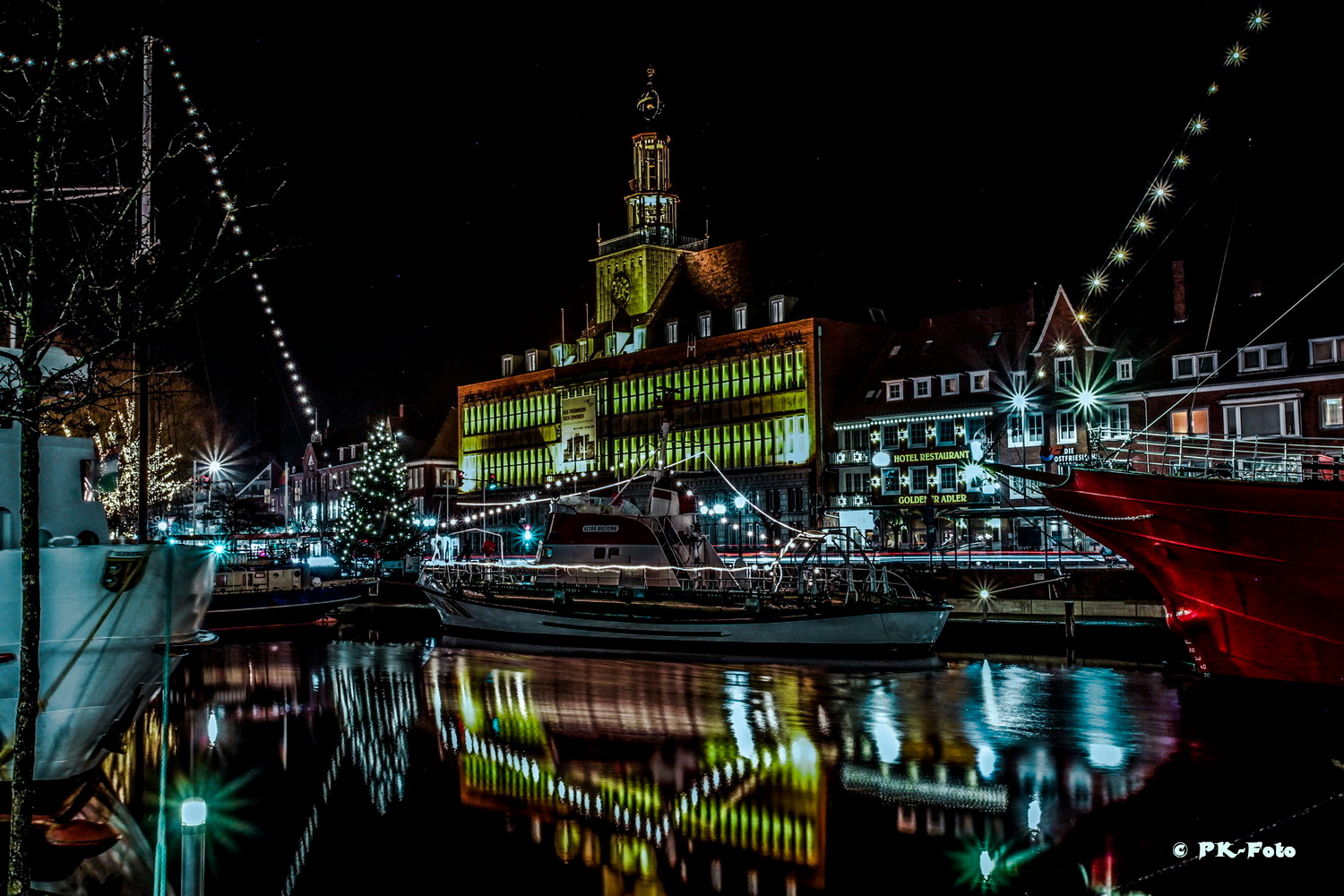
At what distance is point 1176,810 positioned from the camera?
41.9ft

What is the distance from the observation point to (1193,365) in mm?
45062

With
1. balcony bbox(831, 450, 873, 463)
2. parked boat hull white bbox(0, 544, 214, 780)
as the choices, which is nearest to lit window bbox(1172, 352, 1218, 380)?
balcony bbox(831, 450, 873, 463)

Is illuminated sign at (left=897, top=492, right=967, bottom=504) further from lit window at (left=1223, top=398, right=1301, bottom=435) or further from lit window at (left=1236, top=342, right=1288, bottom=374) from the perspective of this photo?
lit window at (left=1236, top=342, right=1288, bottom=374)

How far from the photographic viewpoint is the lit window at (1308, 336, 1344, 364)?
4112 centimetres

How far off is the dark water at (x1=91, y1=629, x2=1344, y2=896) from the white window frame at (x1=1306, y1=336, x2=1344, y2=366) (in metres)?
22.4

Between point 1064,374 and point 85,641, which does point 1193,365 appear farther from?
point 85,641

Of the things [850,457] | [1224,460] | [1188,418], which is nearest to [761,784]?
[1224,460]

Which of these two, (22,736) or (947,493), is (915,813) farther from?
(947,493)

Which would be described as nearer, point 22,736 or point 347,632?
point 22,736

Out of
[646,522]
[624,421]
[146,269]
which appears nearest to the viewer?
[146,269]

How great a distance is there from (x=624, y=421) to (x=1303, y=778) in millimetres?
55996

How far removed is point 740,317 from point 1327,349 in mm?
29703

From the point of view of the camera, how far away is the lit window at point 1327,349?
4112 cm

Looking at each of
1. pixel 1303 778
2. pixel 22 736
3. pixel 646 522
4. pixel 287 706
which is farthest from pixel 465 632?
pixel 22 736
